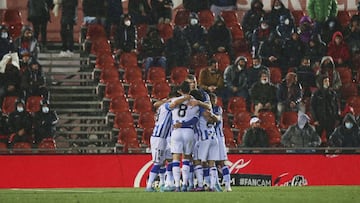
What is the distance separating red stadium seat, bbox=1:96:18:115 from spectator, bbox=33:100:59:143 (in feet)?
3.09

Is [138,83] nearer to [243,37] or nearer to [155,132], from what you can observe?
[243,37]

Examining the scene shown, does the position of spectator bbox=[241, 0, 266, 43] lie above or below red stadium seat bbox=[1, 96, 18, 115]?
above

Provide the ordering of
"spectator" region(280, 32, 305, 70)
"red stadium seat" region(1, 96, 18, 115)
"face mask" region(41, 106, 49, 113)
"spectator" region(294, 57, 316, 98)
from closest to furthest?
"face mask" region(41, 106, 49, 113) → "red stadium seat" region(1, 96, 18, 115) → "spectator" region(294, 57, 316, 98) → "spectator" region(280, 32, 305, 70)

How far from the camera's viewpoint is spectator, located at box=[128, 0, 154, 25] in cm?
3506

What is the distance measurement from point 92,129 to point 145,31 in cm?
408

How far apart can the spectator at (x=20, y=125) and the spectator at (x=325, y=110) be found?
747 cm

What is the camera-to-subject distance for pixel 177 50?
3362cm

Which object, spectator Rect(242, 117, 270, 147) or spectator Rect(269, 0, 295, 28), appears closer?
spectator Rect(242, 117, 270, 147)

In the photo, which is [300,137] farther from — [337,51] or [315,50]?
[337,51]

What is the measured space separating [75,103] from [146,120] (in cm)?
237

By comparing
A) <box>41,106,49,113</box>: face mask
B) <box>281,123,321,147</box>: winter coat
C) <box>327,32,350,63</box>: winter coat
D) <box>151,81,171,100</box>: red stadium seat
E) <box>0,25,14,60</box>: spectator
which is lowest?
<box>281,123,321,147</box>: winter coat

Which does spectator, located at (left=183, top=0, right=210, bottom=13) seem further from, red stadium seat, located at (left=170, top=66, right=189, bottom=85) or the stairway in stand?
the stairway in stand

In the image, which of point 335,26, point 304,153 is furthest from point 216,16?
point 304,153

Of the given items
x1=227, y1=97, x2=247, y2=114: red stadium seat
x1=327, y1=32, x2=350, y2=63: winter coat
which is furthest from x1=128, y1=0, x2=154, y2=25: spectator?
x1=327, y1=32, x2=350, y2=63: winter coat
